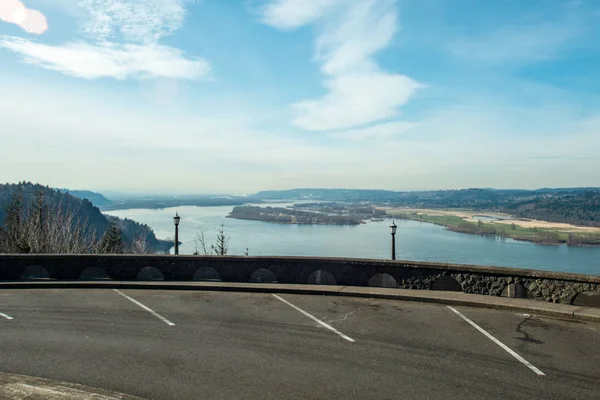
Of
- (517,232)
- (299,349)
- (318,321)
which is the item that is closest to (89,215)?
(517,232)

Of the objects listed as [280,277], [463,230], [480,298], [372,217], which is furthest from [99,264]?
[372,217]

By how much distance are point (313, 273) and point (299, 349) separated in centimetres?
540

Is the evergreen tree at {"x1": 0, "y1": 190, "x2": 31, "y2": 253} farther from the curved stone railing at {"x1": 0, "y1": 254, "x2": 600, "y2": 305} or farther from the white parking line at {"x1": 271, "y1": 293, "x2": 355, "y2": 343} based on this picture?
the white parking line at {"x1": 271, "y1": 293, "x2": 355, "y2": 343}

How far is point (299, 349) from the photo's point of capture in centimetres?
745

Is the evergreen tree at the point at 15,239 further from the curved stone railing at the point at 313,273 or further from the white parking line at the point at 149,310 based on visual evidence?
the white parking line at the point at 149,310

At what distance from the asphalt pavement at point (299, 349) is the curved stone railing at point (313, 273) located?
4.09ft

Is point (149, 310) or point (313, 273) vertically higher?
point (313, 273)

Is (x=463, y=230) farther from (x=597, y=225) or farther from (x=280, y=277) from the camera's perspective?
(x=280, y=277)

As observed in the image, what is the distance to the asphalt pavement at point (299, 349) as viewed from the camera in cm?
586

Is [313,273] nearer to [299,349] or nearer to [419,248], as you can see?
[299,349]

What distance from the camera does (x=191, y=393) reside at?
221 inches

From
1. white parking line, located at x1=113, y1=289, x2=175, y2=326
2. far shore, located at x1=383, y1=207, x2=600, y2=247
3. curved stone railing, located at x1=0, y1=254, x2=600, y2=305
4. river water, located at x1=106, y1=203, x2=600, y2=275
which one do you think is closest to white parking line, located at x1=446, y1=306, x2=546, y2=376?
curved stone railing, located at x1=0, y1=254, x2=600, y2=305

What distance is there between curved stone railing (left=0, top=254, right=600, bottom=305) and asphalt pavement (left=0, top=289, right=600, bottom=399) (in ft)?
4.09

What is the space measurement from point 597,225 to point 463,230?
1525 inches
